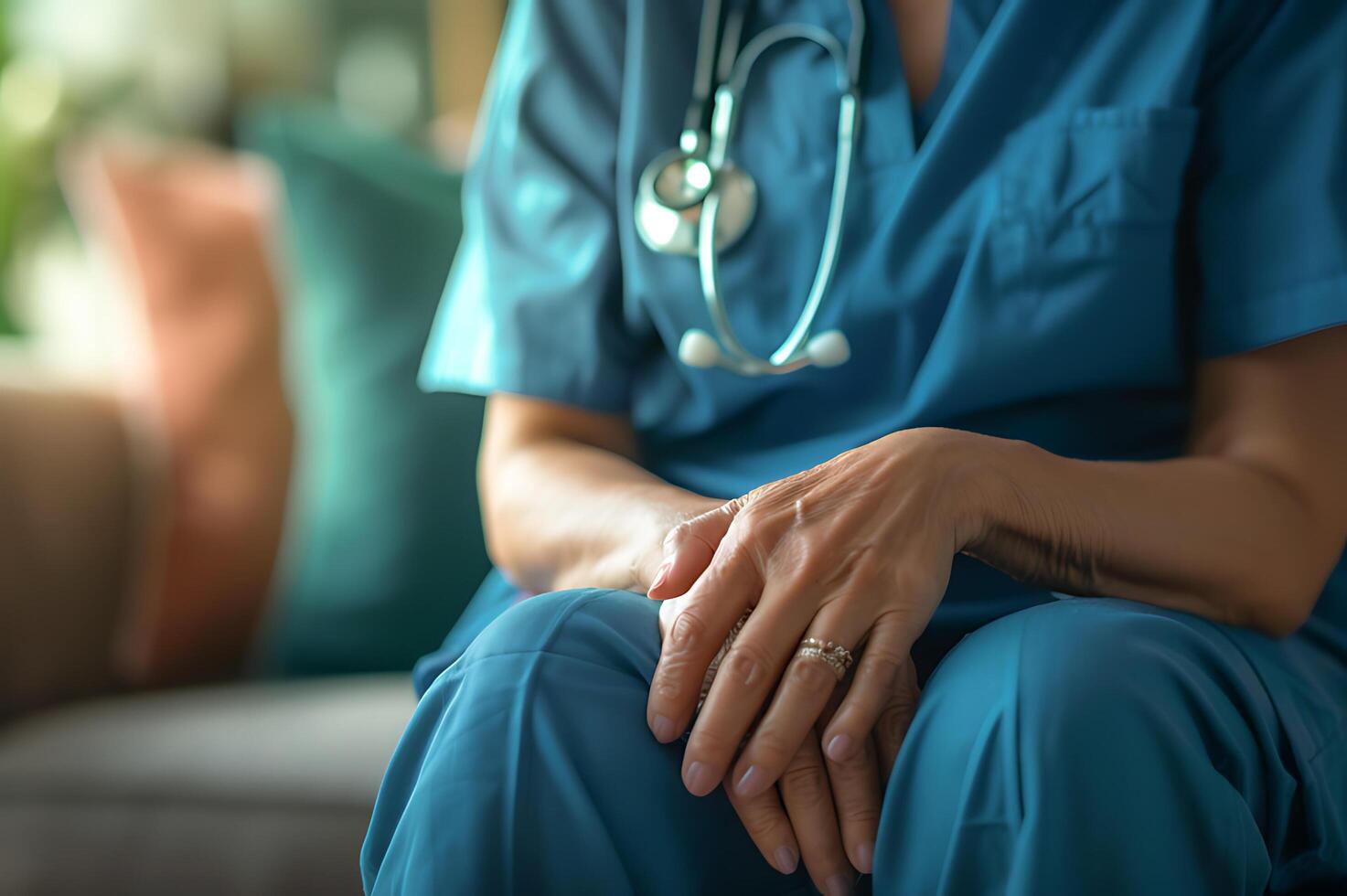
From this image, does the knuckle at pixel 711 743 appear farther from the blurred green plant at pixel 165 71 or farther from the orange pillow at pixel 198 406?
the blurred green plant at pixel 165 71

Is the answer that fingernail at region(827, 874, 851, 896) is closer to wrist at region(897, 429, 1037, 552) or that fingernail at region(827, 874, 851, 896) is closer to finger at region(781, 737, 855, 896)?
finger at region(781, 737, 855, 896)

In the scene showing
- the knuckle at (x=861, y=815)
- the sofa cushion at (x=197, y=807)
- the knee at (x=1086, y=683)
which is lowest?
the sofa cushion at (x=197, y=807)

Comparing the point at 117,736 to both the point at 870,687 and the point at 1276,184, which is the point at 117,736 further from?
the point at 1276,184

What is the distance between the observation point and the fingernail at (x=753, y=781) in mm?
500

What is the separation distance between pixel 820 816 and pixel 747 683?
6cm

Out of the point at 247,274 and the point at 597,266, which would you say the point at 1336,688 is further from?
the point at 247,274

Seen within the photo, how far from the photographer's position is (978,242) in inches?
26.1

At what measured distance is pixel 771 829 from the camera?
20.0 inches

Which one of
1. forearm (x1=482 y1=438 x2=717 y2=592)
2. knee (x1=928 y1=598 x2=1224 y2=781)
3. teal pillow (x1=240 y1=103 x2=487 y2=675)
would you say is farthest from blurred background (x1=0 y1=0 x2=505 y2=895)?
knee (x1=928 y1=598 x2=1224 y2=781)

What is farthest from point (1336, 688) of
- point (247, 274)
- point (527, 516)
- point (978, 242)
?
point (247, 274)

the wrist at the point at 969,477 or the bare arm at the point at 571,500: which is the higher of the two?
the wrist at the point at 969,477

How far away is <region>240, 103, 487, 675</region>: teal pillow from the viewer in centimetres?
111

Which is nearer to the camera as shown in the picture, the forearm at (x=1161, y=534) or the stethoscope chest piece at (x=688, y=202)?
the forearm at (x=1161, y=534)

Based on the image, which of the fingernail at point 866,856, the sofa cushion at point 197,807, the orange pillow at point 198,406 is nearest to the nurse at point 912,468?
the fingernail at point 866,856
